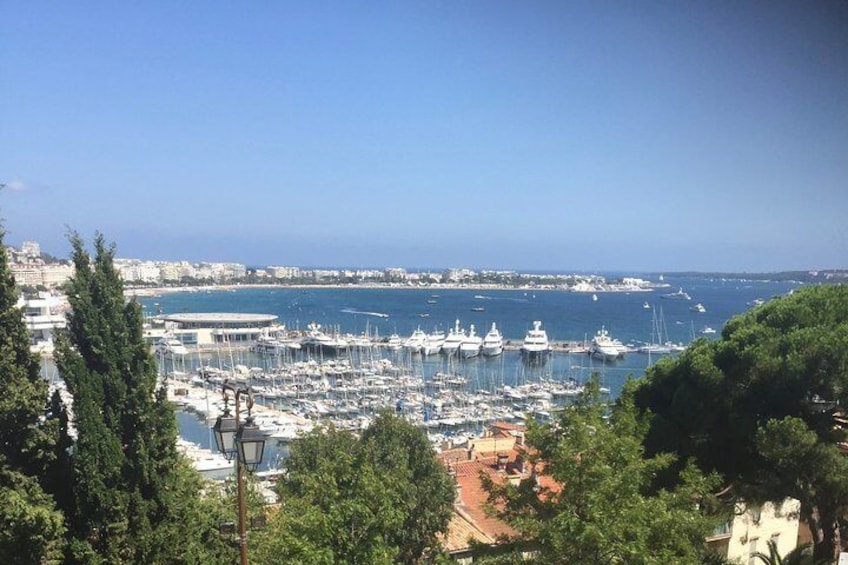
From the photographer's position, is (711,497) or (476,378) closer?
(711,497)

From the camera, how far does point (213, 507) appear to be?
6.60m

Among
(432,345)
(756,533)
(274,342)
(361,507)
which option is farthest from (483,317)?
(361,507)

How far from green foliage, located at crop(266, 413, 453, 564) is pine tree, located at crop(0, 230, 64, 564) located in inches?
75.3

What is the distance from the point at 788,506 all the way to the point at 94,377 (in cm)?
982

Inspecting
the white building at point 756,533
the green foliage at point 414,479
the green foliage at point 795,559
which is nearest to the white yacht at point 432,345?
the green foliage at point 414,479

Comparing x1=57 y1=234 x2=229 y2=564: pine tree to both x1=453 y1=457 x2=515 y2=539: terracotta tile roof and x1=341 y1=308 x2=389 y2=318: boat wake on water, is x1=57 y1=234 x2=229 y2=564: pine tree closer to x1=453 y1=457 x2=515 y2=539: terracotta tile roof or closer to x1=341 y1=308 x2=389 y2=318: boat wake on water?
x1=453 y1=457 x2=515 y2=539: terracotta tile roof

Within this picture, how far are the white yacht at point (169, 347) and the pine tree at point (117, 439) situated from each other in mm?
46103

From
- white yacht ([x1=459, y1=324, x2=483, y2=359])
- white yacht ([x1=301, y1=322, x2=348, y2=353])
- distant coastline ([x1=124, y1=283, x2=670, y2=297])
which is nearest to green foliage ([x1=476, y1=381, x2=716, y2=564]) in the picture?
white yacht ([x1=301, y1=322, x2=348, y2=353])

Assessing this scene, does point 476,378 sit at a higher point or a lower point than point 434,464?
lower

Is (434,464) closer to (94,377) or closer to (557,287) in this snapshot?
(94,377)

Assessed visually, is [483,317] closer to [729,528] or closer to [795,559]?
[729,528]

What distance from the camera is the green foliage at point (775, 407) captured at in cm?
639

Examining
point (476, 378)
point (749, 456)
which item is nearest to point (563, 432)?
point (749, 456)

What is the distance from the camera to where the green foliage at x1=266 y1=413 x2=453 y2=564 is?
15.1 feet
